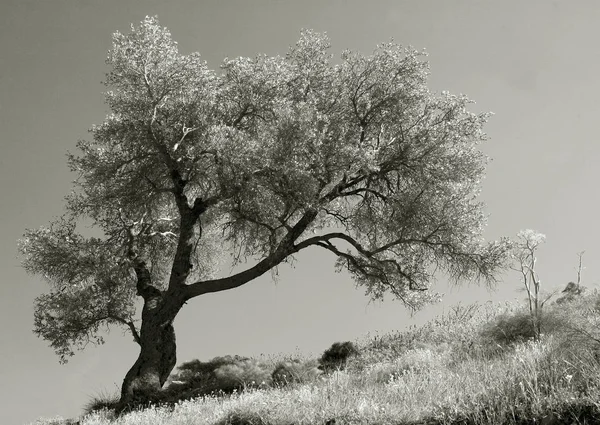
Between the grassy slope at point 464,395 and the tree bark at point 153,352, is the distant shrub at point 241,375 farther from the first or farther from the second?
the grassy slope at point 464,395

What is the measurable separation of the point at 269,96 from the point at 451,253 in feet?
30.0

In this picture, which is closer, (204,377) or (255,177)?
(255,177)

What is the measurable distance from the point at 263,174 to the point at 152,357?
7.38m

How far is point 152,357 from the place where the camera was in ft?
65.8

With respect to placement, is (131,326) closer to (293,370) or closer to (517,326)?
(293,370)

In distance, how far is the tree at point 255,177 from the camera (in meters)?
20.5

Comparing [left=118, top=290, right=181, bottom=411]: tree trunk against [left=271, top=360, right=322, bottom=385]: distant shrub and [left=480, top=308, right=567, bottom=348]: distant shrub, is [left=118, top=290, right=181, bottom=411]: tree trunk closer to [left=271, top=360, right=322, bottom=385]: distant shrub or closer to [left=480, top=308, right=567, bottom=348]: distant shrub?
[left=271, top=360, right=322, bottom=385]: distant shrub

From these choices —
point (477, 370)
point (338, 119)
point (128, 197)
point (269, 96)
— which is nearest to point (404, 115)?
Answer: point (338, 119)

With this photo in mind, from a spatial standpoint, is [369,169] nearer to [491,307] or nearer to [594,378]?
[491,307]

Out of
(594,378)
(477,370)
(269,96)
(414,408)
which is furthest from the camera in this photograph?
(269,96)

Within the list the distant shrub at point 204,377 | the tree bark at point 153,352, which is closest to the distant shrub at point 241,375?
the distant shrub at point 204,377

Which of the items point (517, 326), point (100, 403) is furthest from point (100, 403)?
point (517, 326)

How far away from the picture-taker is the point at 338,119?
863 inches

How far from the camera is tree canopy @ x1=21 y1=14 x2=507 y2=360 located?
67.9 feet
